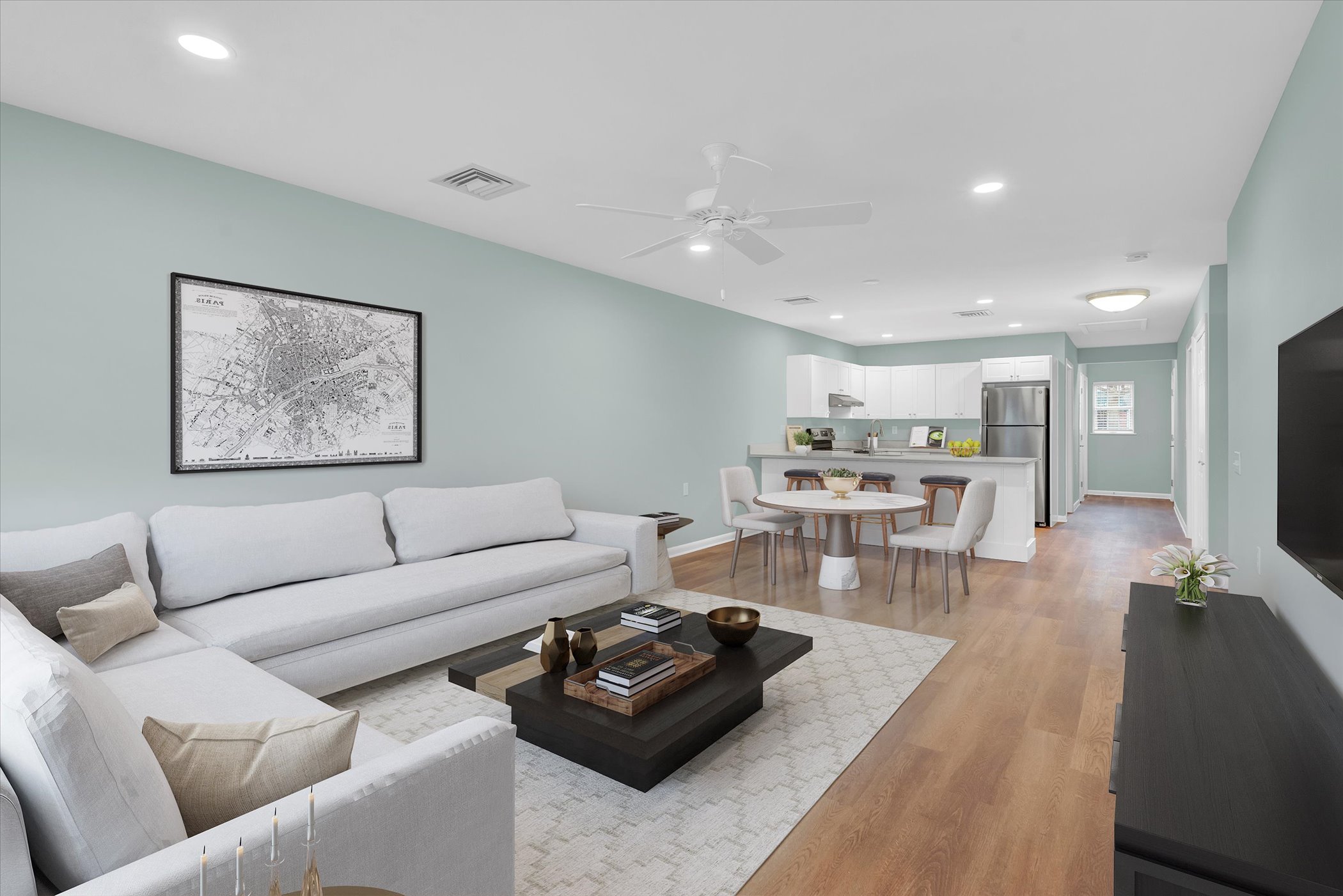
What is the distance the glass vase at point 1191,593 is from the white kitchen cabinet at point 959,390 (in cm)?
649

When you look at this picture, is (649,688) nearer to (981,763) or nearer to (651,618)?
(651,618)

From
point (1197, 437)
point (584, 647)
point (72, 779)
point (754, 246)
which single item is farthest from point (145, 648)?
point (1197, 437)

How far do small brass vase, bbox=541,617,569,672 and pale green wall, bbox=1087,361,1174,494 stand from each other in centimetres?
1092

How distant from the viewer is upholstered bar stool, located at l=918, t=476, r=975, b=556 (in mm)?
6215

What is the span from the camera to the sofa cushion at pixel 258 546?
9.29 feet

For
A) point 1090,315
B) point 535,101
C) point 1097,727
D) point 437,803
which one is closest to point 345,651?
point 437,803

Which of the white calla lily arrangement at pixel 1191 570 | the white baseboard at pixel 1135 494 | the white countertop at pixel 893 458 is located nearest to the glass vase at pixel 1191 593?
the white calla lily arrangement at pixel 1191 570

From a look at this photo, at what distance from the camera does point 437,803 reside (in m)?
1.27

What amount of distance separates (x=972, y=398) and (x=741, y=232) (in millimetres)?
6588

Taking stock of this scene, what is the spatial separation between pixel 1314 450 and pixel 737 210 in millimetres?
2107

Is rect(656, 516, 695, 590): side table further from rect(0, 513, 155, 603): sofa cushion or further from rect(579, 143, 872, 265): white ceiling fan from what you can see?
rect(0, 513, 155, 603): sofa cushion

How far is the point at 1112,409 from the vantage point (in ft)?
37.2

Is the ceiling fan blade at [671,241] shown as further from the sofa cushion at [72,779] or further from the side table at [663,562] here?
the sofa cushion at [72,779]

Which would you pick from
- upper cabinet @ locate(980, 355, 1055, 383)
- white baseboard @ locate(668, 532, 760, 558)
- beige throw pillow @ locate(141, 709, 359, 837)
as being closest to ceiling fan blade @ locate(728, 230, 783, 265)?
beige throw pillow @ locate(141, 709, 359, 837)
